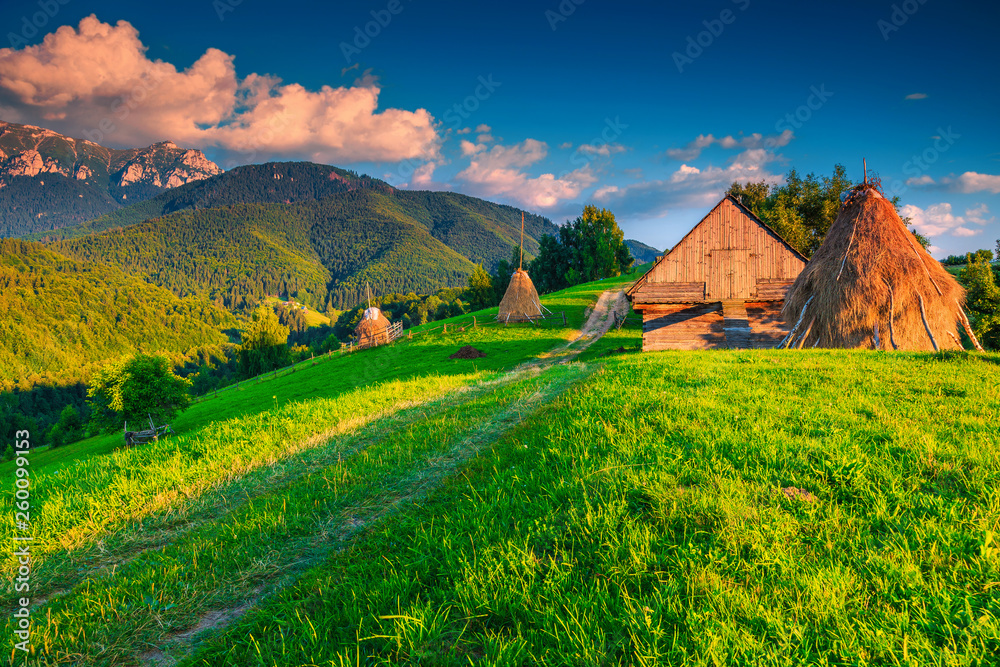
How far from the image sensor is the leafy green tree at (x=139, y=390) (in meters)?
29.3

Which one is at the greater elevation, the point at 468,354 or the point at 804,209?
the point at 804,209

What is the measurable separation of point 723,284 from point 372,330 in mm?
43292

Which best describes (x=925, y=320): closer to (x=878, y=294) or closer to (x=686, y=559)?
(x=878, y=294)

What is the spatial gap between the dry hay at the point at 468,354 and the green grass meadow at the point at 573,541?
21.8 meters

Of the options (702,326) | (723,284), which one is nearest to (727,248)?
(723,284)

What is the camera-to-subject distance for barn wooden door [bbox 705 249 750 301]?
22.2 meters

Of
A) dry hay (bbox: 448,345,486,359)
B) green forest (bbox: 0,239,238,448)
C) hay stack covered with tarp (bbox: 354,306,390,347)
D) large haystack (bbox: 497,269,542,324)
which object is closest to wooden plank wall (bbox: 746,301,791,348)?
dry hay (bbox: 448,345,486,359)

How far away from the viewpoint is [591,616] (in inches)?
106

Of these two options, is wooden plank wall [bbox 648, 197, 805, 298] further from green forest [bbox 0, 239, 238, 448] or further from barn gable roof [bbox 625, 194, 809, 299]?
green forest [bbox 0, 239, 238, 448]

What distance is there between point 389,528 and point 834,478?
4.82 m

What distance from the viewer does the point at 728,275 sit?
22.4 meters

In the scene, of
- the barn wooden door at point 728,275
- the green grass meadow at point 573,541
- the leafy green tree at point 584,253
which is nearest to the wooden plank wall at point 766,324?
the barn wooden door at point 728,275

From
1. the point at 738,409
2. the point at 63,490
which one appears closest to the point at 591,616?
the point at 738,409

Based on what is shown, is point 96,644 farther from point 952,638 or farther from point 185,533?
point 952,638
